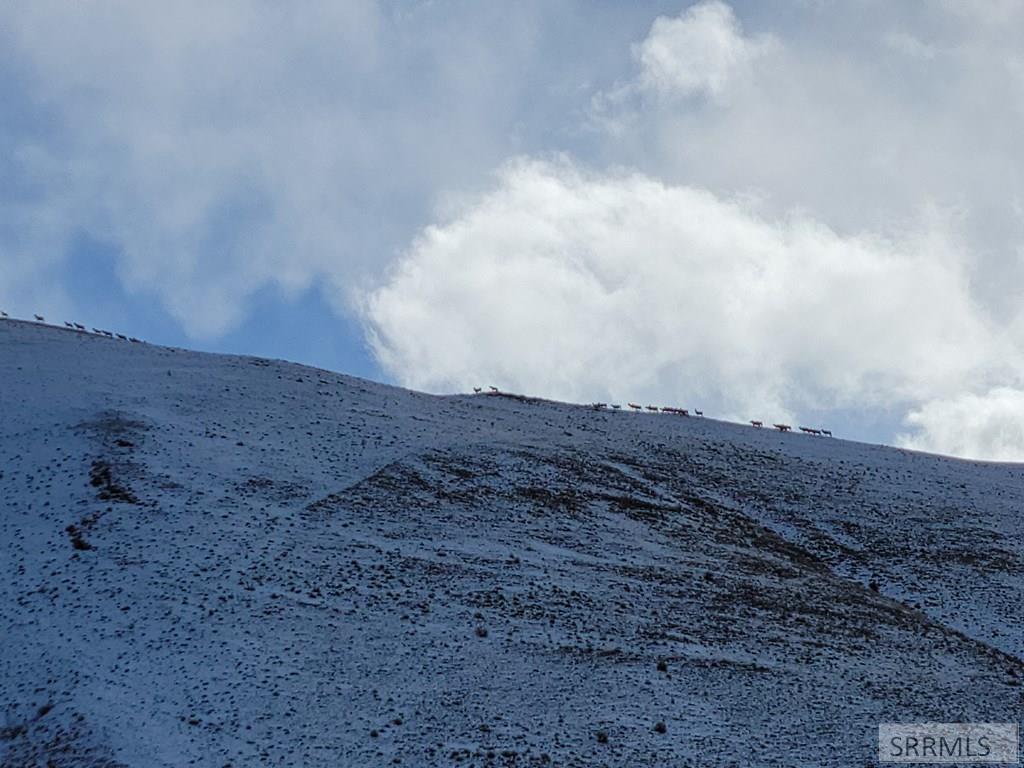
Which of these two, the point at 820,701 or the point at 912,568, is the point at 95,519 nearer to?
the point at 820,701

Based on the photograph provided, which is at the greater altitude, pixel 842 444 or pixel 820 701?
pixel 842 444

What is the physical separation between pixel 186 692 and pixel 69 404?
2149 centimetres

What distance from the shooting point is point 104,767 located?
65.6 feet

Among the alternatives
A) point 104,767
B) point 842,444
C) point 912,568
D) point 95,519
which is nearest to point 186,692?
point 104,767

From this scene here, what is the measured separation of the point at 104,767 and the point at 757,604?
19793 millimetres

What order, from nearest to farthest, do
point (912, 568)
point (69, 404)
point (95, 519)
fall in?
point (95, 519) < point (912, 568) < point (69, 404)

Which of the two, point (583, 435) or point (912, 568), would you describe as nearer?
point (912, 568)

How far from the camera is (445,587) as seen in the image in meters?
29.6

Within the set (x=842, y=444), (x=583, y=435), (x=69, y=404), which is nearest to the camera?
(x=69, y=404)

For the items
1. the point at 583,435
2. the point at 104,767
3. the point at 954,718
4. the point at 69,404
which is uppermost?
the point at 583,435

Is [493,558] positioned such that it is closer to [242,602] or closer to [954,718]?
[242,602]

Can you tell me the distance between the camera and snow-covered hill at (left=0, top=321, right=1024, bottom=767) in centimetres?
2267

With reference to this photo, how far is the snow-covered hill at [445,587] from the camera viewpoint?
22672mm

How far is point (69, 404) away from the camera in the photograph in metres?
40.5
